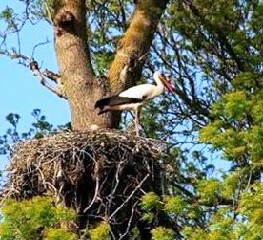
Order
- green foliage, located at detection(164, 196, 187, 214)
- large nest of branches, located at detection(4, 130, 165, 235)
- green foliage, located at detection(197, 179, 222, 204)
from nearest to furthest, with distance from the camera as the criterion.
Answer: green foliage, located at detection(164, 196, 187, 214), green foliage, located at detection(197, 179, 222, 204), large nest of branches, located at detection(4, 130, 165, 235)

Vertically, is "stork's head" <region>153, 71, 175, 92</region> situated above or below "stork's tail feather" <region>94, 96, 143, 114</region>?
above

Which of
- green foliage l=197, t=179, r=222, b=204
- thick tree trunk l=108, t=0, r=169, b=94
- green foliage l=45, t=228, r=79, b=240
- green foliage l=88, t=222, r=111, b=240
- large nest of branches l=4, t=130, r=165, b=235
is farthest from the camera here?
thick tree trunk l=108, t=0, r=169, b=94

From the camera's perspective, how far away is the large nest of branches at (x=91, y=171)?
9328mm

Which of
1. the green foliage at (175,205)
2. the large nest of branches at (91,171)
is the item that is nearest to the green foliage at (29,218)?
the large nest of branches at (91,171)

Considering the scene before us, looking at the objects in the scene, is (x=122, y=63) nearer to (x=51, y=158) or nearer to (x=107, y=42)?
(x=51, y=158)

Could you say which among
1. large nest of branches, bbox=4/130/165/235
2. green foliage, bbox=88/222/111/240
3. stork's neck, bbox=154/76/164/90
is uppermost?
stork's neck, bbox=154/76/164/90

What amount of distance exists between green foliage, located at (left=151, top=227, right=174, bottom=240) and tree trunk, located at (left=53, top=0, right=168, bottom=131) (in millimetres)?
1657

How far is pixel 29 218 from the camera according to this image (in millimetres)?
8727

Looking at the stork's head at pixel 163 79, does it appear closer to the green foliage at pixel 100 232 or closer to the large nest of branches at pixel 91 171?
the large nest of branches at pixel 91 171

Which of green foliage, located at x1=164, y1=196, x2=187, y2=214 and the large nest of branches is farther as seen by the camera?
the large nest of branches

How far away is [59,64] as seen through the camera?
10.7 metres

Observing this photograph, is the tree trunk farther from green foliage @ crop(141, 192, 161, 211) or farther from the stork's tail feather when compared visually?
green foliage @ crop(141, 192, 161, 211)

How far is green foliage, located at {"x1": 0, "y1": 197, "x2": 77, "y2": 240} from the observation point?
864 cm

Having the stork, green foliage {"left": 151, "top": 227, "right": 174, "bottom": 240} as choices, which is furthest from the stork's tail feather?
green foliage {"left": 151, "top": 227, "right": 174, "bottom": 240}
